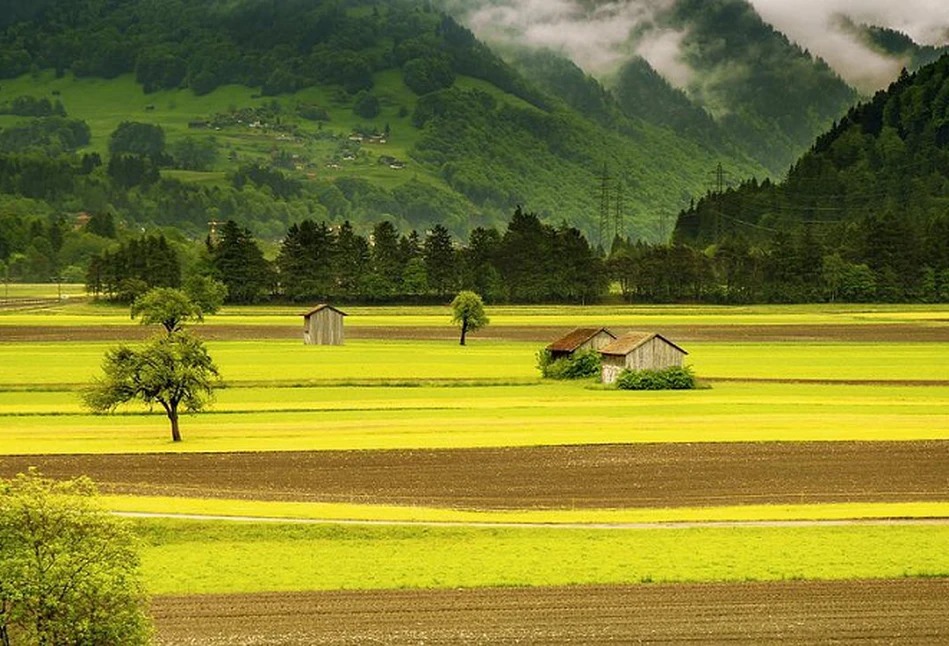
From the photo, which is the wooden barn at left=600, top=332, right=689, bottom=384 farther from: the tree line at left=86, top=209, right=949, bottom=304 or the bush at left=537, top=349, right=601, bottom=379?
the tree line at left=86, top=209, right=949, bottom=304

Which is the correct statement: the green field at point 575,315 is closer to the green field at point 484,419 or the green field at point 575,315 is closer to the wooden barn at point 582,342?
the wooden barn at point 582,342

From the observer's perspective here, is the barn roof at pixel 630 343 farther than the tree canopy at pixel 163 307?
Answer: No

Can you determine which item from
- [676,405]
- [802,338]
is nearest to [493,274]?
[802,338]

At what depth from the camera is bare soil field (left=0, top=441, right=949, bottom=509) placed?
1923 inches

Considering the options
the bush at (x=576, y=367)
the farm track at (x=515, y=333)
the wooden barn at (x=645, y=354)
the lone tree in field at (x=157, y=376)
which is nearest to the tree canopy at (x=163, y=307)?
the farm track at (x=515, y=333)

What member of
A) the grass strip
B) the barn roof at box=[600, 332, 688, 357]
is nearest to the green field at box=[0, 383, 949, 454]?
the barn roof at box=[600, 332, 688, 357]

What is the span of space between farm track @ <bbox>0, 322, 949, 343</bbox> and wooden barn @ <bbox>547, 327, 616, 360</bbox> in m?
32.0

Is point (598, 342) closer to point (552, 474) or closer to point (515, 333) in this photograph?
point (515, 333)

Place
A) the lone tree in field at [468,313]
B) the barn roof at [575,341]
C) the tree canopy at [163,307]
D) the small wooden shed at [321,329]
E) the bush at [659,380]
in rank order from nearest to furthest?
the bush at [659,380] < the barn roof at [575,341] < the tree canopy at [163,307] < the lone tree in field at [468,313] < the small wooden shed at [321,329]

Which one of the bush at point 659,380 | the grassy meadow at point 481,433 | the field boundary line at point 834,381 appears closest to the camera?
the grassy meadow at point 481,433

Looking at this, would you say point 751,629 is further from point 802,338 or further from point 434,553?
point 802,338

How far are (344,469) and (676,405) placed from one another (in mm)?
29703

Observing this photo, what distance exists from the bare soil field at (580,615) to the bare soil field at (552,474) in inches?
480

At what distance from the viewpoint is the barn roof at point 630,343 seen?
9125 cm
